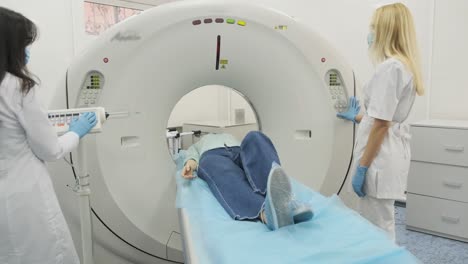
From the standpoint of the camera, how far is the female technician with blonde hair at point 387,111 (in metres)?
1.46

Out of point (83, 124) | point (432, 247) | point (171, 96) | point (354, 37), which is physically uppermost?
point (354, 37)

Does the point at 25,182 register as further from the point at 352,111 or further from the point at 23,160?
the point at 352,111

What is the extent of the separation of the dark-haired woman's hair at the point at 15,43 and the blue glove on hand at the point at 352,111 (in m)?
1.25

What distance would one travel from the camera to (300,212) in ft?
3.38

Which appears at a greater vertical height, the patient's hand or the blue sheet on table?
the patient's hand

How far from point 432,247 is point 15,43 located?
7.68 ft

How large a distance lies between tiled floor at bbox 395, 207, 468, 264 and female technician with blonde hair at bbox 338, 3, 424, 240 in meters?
0.75

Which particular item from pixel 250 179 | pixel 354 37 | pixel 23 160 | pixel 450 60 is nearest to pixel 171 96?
pixel 250 179

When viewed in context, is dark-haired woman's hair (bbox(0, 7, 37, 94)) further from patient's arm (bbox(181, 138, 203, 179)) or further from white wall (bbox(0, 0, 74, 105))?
white wall (bbox(0, 0, 74, 105))

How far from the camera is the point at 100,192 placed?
156 cm

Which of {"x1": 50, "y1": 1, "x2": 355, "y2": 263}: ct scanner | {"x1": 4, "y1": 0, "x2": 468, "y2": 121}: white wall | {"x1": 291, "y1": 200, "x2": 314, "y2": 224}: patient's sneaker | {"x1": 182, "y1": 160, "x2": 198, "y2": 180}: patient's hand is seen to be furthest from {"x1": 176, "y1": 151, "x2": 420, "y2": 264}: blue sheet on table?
{"x1": 4, "y1": 0, "x2": 468, "y2": 121}: white wall

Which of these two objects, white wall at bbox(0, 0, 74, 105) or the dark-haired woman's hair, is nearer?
the dark-haired woman's hair

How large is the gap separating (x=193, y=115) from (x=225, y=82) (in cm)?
161

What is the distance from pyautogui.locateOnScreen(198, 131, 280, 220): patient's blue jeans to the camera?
125cm
